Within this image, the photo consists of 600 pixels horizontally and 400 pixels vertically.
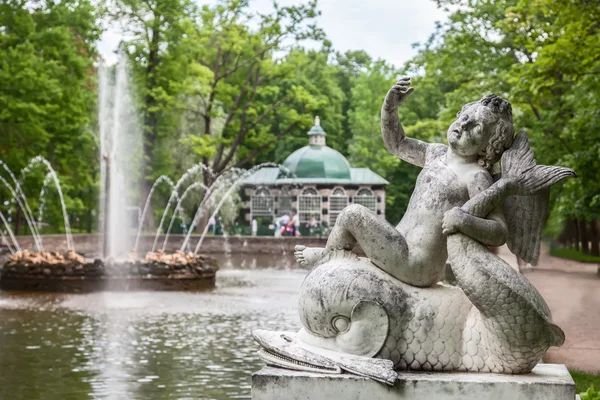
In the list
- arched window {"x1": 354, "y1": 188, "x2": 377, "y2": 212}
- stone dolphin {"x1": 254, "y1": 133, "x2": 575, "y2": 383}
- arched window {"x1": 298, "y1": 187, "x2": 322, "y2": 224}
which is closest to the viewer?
stone dolphin {"x1": 254, "y1": 133, "x2": 575, "y2": 383}

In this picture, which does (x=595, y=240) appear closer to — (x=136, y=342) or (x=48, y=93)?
(x=48, y=93)

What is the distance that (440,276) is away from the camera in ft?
18.1

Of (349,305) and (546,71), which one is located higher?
(546,71)

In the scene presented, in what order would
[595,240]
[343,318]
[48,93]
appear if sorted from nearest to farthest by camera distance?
[343,318] → [48,93] → [595,240]

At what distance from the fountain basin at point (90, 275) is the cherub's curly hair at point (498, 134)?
1525 centimetres

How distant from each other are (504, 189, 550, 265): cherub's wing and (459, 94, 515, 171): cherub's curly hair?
274 millimetres

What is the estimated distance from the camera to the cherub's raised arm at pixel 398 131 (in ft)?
18.8

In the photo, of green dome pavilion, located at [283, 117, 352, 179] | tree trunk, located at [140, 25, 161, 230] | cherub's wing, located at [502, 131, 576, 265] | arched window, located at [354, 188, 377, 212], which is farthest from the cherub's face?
green dome pavilion, located at [283, 117, 352, 179]

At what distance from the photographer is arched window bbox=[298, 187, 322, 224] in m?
57.6

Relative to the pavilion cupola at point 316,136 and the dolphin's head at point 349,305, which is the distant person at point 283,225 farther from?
the dolphin's head at point 349,305

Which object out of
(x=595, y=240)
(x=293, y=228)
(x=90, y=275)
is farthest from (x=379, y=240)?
(x=293, y=228)

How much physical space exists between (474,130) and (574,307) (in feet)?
37.9

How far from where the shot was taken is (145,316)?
622 inches

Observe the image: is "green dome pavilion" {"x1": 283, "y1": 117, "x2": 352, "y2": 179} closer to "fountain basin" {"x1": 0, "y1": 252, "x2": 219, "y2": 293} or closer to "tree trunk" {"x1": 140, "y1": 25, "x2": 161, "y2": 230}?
"tree trunk" {"x1": 140, "y1": 25, "x2": 161, "y2": 230}
